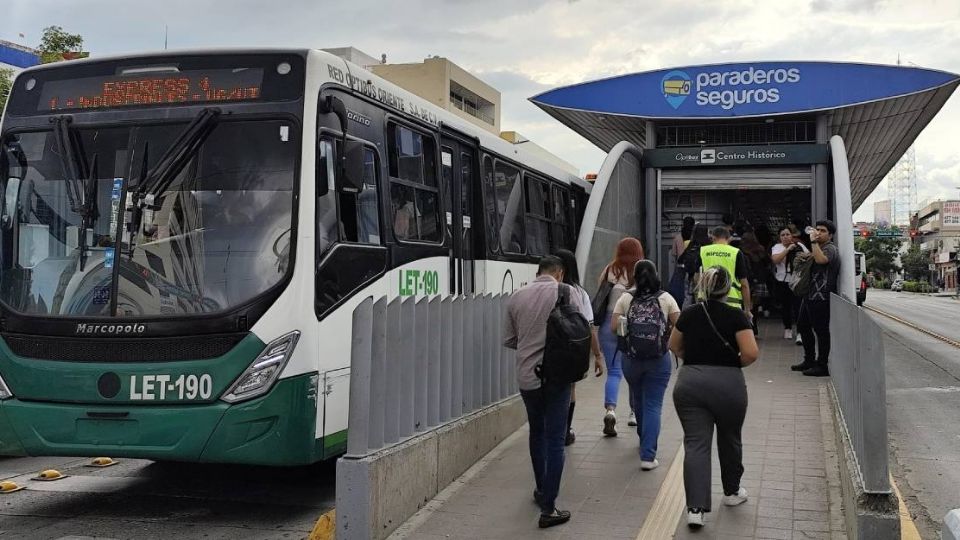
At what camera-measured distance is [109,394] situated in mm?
5848

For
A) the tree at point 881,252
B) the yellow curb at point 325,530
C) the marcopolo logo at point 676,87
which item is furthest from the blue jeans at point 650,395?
the tree at point 881,252

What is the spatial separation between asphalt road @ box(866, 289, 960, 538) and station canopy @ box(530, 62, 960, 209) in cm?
462

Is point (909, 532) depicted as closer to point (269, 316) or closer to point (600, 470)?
point (600, 470)

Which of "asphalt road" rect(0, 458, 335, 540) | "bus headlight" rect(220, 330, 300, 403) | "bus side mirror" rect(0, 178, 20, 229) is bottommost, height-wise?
"asphalt road" rect(0, 458, 335, 540)

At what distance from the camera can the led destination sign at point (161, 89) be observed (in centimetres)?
638

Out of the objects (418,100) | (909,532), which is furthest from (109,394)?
(909,532)

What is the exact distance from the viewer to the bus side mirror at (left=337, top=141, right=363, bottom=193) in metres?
Answer: 6.52

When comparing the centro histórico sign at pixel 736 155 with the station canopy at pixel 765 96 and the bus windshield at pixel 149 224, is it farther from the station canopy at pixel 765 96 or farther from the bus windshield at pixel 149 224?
the bus windshield at pixel 149 224

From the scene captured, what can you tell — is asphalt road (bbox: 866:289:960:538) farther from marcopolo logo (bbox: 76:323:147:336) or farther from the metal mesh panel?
marcopolo logo (bbox: 76:323:147:336)

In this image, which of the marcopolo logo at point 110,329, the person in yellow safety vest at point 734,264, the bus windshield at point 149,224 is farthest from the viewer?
the person in yellow safety vest at point 734,264

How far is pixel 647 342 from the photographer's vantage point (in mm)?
6707

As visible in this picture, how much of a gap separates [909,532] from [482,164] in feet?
20.3

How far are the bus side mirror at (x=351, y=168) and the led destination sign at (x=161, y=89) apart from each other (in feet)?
2.41

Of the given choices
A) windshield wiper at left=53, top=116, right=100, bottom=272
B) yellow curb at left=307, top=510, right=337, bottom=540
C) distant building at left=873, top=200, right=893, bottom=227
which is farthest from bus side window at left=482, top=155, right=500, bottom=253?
distant building at left=873, top=200, right=893, bottom=227
